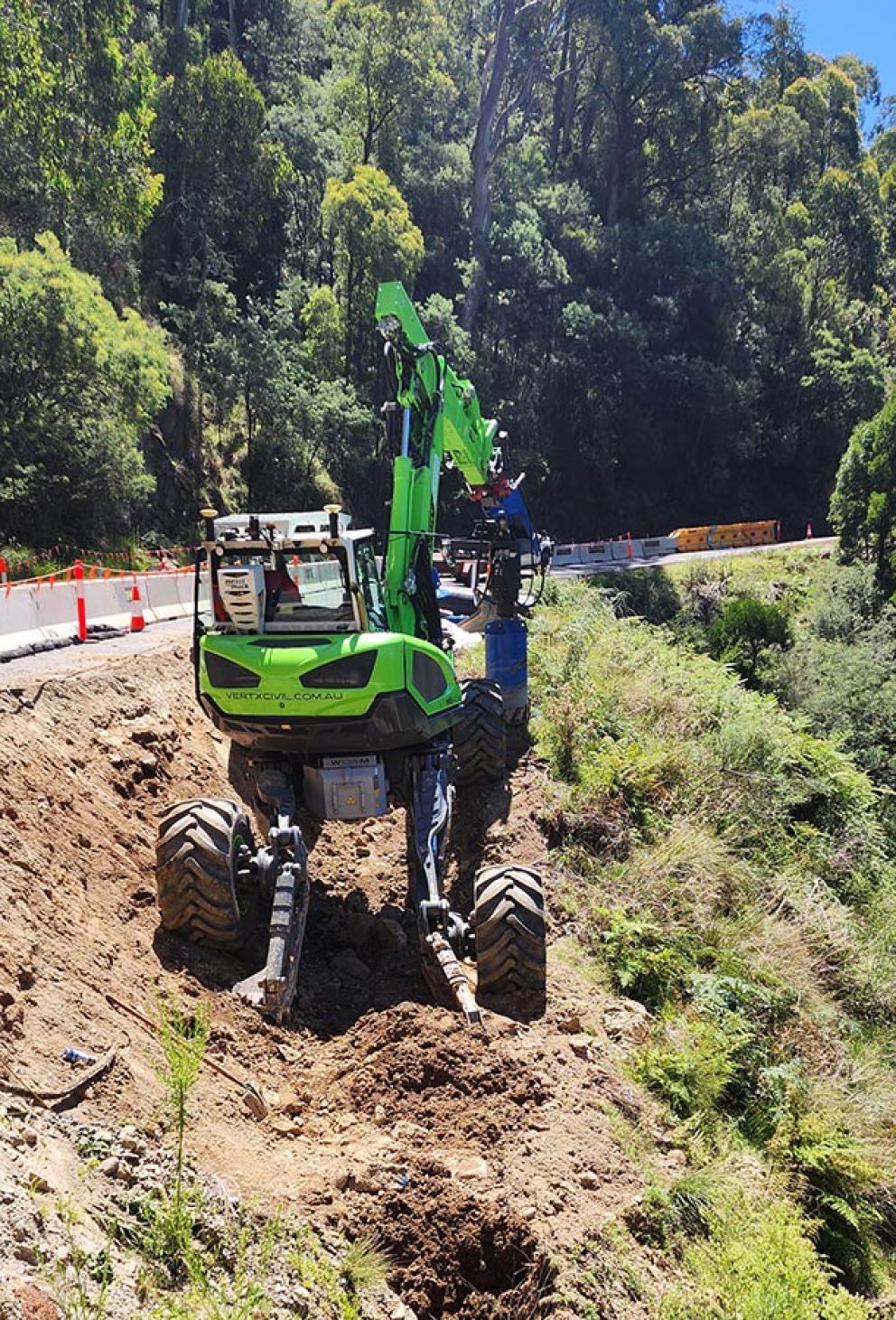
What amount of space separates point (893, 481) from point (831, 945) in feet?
76.5

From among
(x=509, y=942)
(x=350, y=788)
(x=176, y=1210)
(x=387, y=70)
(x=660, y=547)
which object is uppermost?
(x=387, y=70)

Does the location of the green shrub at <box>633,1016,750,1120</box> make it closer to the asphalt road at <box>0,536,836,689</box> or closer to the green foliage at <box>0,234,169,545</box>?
the asphalt road at <box>0,536,836,689</box>

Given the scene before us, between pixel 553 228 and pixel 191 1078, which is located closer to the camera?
pixel 191 1078

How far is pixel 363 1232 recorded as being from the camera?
4430 millimetres

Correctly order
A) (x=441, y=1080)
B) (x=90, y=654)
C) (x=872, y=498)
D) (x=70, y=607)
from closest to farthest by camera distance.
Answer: (x=441, y=1080)
(x=90, y=654)
(x=70, y=607)
(x=872, y=498)

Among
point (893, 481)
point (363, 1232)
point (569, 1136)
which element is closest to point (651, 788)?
point (569, 1136)

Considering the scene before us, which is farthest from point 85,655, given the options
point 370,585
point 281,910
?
point 281,910

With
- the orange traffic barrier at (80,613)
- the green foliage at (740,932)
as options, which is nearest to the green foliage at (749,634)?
the green foliage at (740,932)

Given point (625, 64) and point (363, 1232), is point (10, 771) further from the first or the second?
point (625, 64)

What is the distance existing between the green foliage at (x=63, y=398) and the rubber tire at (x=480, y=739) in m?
15.3

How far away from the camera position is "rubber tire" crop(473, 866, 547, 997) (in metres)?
6.71

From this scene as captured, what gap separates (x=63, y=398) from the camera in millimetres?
22344

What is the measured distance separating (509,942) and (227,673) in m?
2.82

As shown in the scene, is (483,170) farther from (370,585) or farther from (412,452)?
(370,585)
